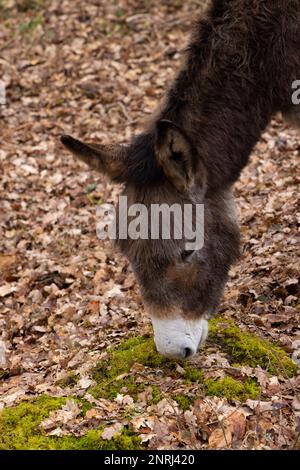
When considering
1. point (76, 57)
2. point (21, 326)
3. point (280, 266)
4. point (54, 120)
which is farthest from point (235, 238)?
point (76, 57)

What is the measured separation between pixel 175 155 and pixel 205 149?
0.50 meters

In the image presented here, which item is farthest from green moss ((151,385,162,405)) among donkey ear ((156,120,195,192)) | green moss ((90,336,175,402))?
donkey ear ((156,120,195,192))

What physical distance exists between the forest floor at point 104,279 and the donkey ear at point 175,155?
1.32m

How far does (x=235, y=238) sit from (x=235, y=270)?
7.02 feet

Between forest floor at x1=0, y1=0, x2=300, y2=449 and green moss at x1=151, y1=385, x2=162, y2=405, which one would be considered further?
green moss at x1=151, y1=385, x2=162, y2=405

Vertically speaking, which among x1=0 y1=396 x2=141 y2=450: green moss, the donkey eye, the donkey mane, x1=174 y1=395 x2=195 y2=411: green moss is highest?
the donkey mane

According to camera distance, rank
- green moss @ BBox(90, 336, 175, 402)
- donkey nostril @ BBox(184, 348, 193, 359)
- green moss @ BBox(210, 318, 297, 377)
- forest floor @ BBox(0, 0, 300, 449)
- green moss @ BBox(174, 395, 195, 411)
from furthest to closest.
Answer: green moss @ BBox(210, 318, 297, 377)
green moss @ BBox(90, 336, 175, 402)
donkey nostril @ BBox(184, 348, 193, 359)
green moss @ BBox(174, 395, 195, 411)
forest floor @ BBox(0, 0, 300, 449)

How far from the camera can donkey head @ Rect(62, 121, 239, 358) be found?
5.00 m

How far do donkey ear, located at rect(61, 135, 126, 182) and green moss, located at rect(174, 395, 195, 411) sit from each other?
179 cm

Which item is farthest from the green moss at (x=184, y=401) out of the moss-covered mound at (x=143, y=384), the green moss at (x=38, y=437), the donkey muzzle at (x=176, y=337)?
the green moss at (x=38, y=437)

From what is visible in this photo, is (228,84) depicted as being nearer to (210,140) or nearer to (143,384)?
(210,140)

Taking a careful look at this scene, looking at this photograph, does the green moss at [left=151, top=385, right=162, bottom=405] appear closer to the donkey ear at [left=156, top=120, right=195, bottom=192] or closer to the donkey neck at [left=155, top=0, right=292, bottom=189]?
the donkey ear at [left=156, top=120, right=195, bottom=192]

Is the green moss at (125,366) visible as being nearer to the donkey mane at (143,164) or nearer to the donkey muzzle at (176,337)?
the donkey muzzle at (176,337)

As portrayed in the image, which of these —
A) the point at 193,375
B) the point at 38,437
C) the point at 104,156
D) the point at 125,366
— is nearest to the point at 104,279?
the point at 125,366
